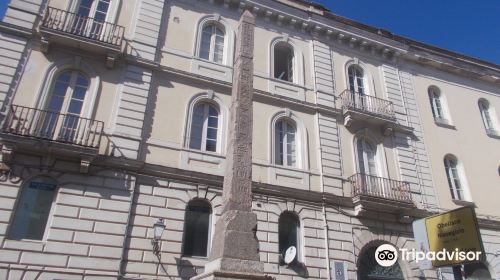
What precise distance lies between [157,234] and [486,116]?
Result: 1710cm

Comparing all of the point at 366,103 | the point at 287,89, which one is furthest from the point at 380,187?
Result: the point at 287,89

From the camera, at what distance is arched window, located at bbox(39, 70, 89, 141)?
10.6m

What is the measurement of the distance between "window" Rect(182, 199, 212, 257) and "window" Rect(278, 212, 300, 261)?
7.55 feet

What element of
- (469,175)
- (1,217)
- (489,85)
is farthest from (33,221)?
(489,85)

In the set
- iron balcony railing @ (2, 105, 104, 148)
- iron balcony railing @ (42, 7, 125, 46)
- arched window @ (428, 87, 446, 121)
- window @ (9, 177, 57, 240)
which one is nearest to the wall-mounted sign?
iron balcony railing @ (2, 105, 104, 148)

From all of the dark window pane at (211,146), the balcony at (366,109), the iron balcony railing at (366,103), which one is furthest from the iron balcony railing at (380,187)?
the dark window pane at (211,146)

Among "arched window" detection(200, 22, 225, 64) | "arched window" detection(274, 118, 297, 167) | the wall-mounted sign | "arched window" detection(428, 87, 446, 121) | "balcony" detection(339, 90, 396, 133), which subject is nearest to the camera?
the wall-mounted sign

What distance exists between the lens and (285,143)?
542 inches

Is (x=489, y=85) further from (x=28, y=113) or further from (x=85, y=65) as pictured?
(x=28, y=113)

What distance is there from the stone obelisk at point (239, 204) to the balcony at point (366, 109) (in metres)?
6.85

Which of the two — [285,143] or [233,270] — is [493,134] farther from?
[233,270]

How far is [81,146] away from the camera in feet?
32.8

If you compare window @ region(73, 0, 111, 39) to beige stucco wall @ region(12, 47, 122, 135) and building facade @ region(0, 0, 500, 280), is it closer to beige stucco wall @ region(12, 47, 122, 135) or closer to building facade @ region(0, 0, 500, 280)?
building facade @ region(0, 0, 500, 280)

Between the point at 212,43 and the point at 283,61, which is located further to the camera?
the point at 283,61
